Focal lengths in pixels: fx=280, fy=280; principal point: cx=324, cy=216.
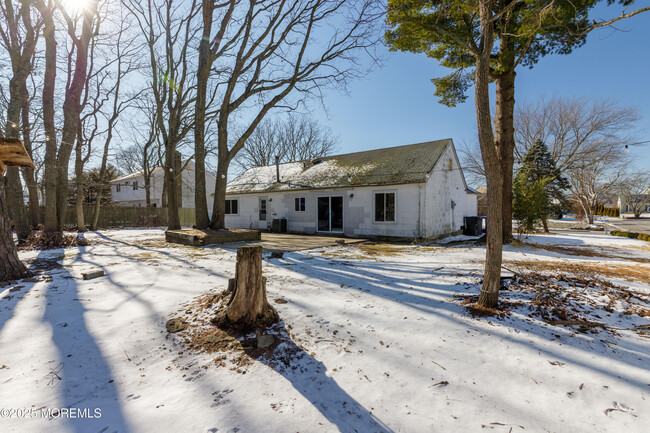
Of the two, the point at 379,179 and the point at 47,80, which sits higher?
the point at 47,80

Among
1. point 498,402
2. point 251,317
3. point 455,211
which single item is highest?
point 455,211

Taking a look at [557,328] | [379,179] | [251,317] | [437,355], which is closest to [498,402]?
[437,355]

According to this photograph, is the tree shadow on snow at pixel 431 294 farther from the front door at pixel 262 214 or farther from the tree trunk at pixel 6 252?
the front door at pixel 262 214

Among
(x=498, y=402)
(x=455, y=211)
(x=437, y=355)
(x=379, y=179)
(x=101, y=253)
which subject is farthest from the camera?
(x=455, y=211)

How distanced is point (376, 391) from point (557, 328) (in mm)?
2232

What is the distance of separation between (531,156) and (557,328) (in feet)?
74.0

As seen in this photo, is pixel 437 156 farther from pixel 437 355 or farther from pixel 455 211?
pixel 437 355

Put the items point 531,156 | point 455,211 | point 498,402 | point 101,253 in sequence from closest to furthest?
point 498,402, point 101,253, point 455,211, point 531,156

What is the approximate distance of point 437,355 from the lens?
252 centimetres

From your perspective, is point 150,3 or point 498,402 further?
point 150,3

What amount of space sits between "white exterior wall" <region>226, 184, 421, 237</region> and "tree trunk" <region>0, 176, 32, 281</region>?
9953 millimetres

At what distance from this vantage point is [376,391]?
6.79ft

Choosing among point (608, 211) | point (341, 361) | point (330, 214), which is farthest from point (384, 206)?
point (608, 211)

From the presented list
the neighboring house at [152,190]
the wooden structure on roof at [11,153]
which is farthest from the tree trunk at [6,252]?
the neighboring house at [152,190]
